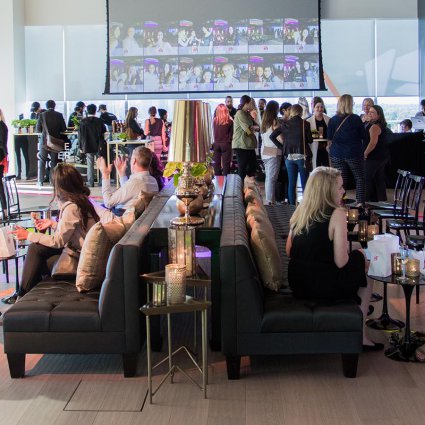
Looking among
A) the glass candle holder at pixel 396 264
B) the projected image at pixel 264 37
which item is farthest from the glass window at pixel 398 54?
the glass candle holder at pixel 396 264

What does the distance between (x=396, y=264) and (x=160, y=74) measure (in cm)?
1284

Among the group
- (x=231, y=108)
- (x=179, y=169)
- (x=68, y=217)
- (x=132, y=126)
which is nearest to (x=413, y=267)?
(x=179, y=169)

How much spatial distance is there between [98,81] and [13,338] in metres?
13.7

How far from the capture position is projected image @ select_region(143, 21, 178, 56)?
16672mm

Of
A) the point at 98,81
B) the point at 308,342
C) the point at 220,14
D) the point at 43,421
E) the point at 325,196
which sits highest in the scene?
the point at 220,14

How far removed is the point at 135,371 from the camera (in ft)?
14.1

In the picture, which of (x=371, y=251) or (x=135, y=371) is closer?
(x=135, y=371)

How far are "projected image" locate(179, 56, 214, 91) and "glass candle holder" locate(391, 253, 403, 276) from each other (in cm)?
1265

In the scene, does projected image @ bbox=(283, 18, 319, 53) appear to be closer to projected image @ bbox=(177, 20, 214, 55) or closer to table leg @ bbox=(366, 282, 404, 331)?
projected image @ bbox=(177, 20, 214, 55)

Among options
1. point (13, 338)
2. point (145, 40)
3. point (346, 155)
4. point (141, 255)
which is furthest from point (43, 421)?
point (145, 40)

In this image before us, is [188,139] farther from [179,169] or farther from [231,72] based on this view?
[231,72]

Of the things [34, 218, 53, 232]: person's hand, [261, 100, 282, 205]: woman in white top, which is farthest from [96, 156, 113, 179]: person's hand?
[261, 100, 282, 205]: woman in white top

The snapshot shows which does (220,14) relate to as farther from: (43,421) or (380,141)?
(43,421)

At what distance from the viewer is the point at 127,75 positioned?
16.8 meters
